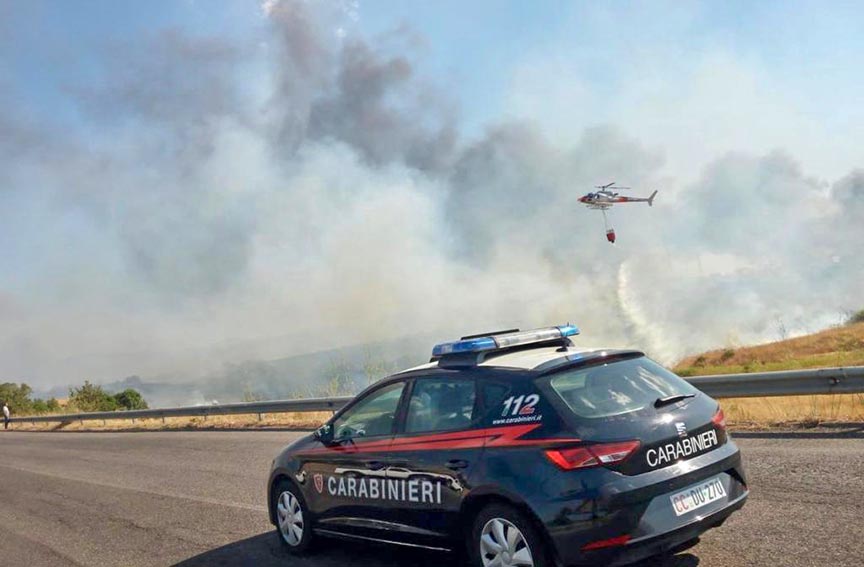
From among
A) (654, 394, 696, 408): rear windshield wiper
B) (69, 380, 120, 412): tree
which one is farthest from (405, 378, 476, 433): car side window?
(69, 380, 120, 412): tree

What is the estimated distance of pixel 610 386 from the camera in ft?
15.6

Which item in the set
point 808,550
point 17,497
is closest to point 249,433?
point 17,497

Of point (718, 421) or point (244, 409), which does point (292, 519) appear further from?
point (244, 409)

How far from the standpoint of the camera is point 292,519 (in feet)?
21.2

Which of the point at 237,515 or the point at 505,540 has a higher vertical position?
the point at 505,540

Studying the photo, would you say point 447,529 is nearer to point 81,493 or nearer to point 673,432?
point 673,432

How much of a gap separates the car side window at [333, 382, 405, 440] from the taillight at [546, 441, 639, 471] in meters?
1.59

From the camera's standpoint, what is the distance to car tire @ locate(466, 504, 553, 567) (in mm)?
4320

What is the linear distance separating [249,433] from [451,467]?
12.6 metres

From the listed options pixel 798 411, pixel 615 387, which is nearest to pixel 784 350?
pixel 798 411

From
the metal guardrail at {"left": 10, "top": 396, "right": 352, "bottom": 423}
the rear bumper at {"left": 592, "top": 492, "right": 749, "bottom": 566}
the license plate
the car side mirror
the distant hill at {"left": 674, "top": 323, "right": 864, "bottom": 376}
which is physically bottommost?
the distant hill at {"left": 674, "top": 323, "right": 864, "bottom": 376}

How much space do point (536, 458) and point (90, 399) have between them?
41.5 m

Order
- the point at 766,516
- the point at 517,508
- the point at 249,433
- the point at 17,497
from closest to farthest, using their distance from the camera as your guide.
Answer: the point at 517,508 < the point at 766,516 < the point at 17,497 < the point at 249,433

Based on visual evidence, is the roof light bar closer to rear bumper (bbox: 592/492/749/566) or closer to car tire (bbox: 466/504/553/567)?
car tire (bbox: 466/504/553/567)
